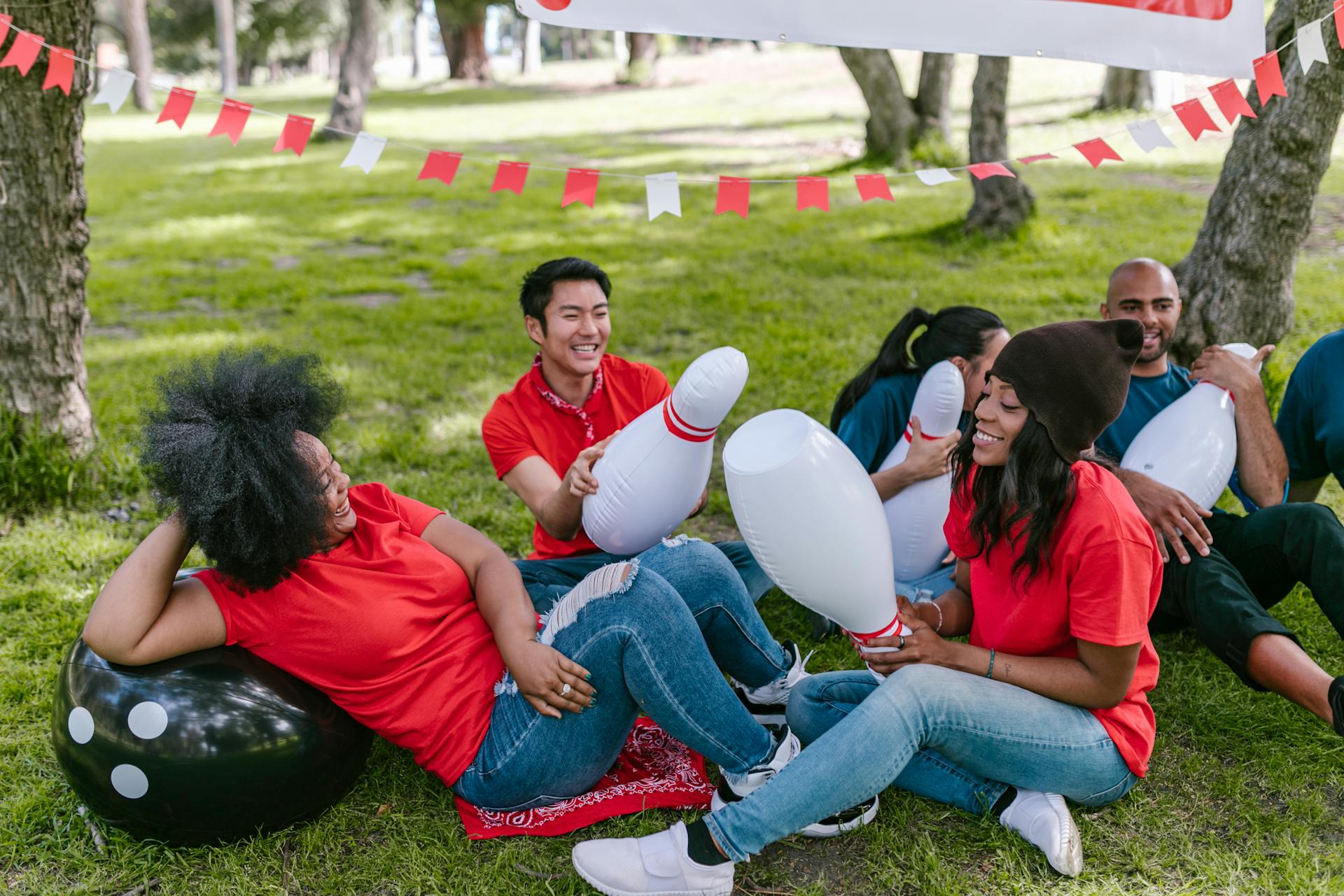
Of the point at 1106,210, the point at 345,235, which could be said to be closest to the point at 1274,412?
the point at 1106,210

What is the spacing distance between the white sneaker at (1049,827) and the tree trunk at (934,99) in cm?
828

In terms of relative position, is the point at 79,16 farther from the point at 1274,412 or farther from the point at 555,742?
the point at 1274,412

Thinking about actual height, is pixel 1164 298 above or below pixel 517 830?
above

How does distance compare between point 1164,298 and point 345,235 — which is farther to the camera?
point 345,235

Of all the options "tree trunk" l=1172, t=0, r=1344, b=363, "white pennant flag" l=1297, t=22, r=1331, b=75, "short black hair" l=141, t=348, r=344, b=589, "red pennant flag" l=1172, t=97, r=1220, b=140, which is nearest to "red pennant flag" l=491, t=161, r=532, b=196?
"short black hair" l=141, t=348, r=344, b=589

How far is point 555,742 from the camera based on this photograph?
215 centimetres

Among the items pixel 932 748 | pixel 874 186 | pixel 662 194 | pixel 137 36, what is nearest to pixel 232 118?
pixel 662 194

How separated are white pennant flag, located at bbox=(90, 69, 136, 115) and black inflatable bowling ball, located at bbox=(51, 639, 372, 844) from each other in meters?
1.47

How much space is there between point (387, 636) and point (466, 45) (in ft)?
86.1

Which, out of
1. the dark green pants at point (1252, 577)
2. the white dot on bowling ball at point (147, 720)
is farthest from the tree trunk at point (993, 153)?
the white dot on bowling ball at point (147, 720)

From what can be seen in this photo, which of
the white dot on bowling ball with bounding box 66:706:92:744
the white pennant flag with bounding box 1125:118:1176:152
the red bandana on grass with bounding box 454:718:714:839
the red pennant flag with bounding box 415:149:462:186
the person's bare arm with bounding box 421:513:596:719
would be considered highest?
the white pennant flag with bounding box 1125:118:1176:152

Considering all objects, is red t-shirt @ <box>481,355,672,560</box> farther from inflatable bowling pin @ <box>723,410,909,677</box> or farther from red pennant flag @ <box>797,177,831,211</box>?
inflatable bowling pin @ <box>723,410,909,677</box>

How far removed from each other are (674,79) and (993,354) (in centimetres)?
2103

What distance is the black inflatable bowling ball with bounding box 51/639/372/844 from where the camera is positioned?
209 cm
